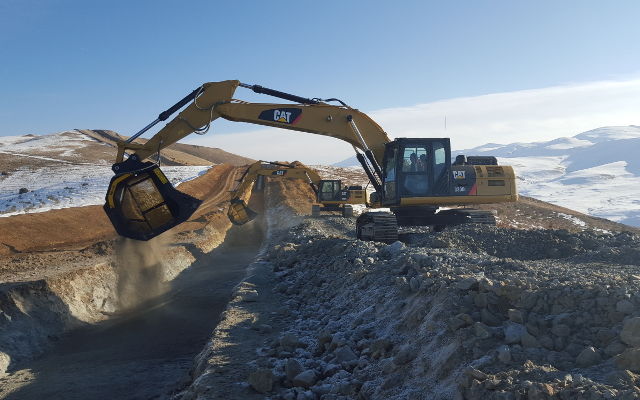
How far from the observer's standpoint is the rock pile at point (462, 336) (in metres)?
4.75

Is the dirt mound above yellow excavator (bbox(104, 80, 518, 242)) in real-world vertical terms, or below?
below

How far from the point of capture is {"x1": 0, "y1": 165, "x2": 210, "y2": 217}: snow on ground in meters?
35.9

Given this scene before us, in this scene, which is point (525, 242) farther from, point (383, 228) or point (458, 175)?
point (383, 228)

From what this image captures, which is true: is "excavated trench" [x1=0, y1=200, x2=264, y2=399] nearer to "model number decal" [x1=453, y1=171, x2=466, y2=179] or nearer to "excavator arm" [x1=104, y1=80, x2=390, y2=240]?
"excavator arm" [x1=104, y1=80, x2=390, y2=240]

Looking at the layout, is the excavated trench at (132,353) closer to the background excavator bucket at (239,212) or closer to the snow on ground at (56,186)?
the background excavator bucket at (239,212)

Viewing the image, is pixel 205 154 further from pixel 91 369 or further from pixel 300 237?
pixel 91 369

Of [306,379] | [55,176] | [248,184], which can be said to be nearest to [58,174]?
[55,176]

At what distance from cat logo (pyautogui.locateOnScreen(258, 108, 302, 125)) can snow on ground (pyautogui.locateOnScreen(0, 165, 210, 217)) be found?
24.5m

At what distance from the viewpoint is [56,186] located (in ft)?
145

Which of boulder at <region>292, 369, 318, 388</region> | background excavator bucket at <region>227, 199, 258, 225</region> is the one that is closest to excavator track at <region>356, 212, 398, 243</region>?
boulder at <region>292, 369, 318, 388</region>

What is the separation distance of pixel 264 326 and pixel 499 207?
122ft

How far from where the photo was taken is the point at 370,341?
7.54 metres

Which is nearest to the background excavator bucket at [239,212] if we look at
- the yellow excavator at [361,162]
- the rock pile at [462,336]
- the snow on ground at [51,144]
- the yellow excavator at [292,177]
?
the yellow excavator at [292,177]

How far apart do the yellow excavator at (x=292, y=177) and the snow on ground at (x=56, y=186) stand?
14611 millimetres
